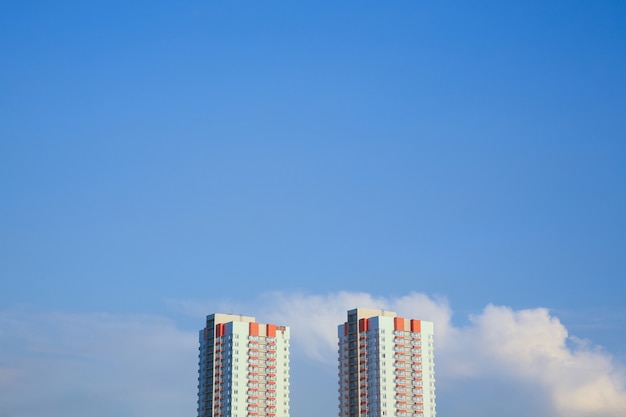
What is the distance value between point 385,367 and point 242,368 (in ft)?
92.7

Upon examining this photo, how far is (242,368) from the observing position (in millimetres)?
185250

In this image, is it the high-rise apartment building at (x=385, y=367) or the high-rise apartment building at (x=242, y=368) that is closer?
the high-rise apartment building at (x=385, y=367)

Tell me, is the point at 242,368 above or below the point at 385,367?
above

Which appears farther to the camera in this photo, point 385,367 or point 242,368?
point 242,368

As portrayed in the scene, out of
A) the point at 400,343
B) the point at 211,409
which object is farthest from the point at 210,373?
the point at 400,343

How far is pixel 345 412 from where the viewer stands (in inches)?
7077

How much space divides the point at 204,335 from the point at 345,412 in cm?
3317

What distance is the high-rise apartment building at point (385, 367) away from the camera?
177 m

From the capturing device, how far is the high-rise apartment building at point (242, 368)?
18388 cm

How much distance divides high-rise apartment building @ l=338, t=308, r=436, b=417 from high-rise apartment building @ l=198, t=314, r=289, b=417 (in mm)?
14610

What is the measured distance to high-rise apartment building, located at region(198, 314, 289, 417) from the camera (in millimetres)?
183875

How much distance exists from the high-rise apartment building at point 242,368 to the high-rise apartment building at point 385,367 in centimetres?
1461

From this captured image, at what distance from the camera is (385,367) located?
177000 millimetres

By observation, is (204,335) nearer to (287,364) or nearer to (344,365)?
(287,364)
